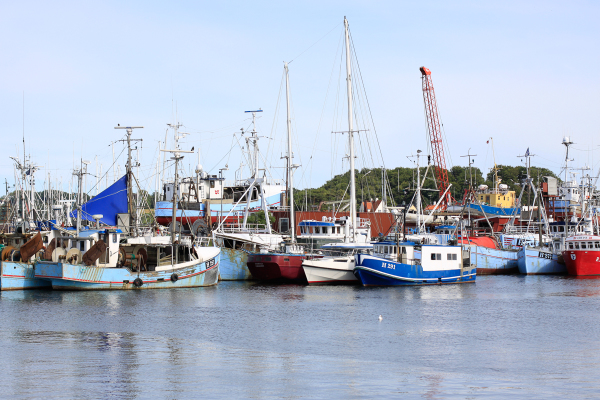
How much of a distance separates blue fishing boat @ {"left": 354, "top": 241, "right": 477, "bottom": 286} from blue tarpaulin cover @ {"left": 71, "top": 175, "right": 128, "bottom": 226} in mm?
20355

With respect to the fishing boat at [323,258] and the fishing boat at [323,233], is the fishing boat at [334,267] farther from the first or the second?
the fishing boat at [323,233]

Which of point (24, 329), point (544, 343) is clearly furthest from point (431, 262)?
point (24, 329)

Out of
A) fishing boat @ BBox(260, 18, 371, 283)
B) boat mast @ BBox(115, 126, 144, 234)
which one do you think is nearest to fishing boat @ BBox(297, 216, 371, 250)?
Result: fishing boat @ BBox(260, 18, 371, 283)

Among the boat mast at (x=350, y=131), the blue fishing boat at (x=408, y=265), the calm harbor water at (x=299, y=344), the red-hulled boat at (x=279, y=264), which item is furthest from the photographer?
the boat mast at (x=350, y=131)

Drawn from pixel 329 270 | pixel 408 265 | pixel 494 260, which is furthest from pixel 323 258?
pixel 494 260

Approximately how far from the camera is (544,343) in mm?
28094

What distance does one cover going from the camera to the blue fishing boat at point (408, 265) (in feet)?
161

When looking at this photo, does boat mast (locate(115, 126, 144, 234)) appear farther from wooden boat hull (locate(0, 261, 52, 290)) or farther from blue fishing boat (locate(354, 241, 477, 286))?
blue fishing boat (locate(354, 241, 477, 286))

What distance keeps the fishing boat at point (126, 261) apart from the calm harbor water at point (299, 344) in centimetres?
124

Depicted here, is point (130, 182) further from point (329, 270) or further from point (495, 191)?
point (495, 191)

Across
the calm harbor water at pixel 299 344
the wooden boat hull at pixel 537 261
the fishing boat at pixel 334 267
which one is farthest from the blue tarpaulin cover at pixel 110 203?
the wooden boat hull at pixel 537 261

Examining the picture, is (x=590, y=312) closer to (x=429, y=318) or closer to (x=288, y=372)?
(x=429, y=318)

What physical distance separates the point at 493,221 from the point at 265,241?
43.0 m

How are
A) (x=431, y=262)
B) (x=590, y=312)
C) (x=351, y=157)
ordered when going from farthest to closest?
(x=351, y=157)
(x=431, y=262)
(x=590, y=312)
